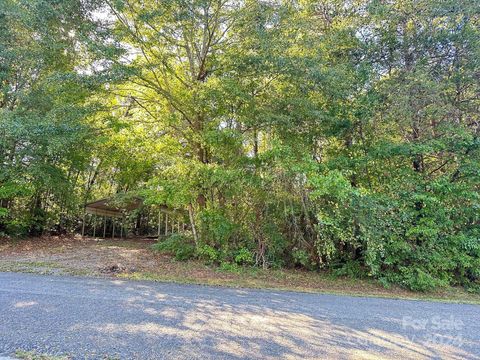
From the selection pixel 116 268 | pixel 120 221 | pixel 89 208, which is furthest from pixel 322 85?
pixel 120 221

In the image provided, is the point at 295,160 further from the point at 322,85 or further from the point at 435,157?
the point at 435,157

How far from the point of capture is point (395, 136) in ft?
27.0

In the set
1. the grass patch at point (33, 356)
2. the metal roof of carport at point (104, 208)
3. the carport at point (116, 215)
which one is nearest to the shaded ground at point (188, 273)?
the grass patch at point (33, 356)

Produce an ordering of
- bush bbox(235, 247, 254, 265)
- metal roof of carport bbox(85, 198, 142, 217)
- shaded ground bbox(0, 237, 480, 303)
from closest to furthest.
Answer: shaded ground bbox(0, 237, 480, 303), bush bbox(235, 247, 254, 265), metal roof of carport bbox(85, 198, 142, 217)

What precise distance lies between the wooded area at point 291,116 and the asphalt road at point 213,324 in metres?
2.17

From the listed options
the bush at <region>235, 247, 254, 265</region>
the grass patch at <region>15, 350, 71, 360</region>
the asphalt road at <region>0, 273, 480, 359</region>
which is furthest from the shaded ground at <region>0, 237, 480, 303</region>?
the grass patch at <region>15, 350, 71, 360</region>

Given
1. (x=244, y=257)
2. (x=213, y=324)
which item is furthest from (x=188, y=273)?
(x=213, y=324)

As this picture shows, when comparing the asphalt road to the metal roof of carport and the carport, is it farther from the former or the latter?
the metal roof of carport

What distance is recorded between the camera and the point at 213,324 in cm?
387

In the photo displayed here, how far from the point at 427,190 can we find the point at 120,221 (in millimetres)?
16788

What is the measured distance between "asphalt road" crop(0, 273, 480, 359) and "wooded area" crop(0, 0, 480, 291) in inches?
85.6

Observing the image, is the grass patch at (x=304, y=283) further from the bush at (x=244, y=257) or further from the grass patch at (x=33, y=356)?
the grass patch at (x=33, y=356)

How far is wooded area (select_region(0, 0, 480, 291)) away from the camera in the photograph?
7270 millimetres

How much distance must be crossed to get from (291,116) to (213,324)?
5.42m
